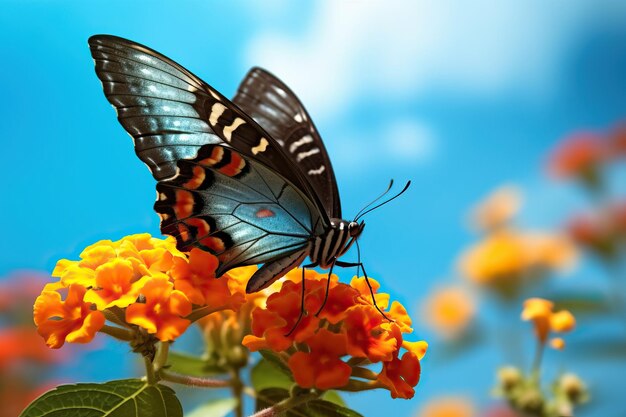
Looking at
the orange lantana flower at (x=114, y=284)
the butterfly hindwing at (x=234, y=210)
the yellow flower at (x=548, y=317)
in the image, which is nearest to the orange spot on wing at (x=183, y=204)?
the butterfly hindwing at (x=234, y=210)

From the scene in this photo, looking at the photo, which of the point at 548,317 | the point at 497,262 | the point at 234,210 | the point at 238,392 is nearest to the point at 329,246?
the point at 234,210

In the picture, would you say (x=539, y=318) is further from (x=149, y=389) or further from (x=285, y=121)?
(x=149, y=389)

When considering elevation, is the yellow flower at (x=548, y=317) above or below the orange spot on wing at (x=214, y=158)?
above

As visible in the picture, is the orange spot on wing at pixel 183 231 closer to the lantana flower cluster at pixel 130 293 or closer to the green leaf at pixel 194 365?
the lantana flower cluster at pixel 130 293

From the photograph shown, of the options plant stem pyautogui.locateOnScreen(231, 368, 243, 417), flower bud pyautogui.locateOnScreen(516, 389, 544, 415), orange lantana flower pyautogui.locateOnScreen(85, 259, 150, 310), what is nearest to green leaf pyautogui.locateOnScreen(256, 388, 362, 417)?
plant stem pyautogui.locateOnScreen(231, 368, 243, 417)

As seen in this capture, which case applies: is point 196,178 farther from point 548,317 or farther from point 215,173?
point 548,317

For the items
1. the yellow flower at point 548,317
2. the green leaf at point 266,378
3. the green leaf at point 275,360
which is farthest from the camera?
the yellow flower at point 548,317

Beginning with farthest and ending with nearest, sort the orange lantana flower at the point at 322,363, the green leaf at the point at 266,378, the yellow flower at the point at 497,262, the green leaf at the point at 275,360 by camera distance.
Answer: the yellow flower at the point at 497,262
the green leaf at the point at 266,378
the green leaf at the point at 275,360
the orange lantana flower at the point at 322,363
